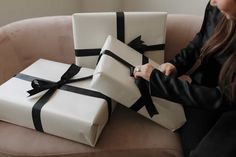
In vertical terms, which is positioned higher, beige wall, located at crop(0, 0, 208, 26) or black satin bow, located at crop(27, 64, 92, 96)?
beige wall, located at crop(0, 0, 208, 26)

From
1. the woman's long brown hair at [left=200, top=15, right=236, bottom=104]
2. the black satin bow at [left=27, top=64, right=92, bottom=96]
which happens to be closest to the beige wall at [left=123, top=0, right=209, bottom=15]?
the woman's long brown hair at [left=200, top=15, right=236, bottom=104]

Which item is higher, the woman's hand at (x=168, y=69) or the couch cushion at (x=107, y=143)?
the woman's hand at (x=168, y=69)

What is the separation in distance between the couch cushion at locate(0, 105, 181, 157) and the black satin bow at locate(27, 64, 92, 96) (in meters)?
0.13

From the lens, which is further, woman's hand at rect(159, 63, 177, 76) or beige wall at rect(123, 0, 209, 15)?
beige wall at rect(123, 0, 209, 15)

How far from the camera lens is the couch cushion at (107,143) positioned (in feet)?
2.97

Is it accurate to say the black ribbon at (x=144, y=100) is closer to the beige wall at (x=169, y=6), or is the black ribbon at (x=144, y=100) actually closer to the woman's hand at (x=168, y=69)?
the woman's hand at (x=168, y=69)

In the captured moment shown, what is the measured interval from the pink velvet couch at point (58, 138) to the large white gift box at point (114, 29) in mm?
98

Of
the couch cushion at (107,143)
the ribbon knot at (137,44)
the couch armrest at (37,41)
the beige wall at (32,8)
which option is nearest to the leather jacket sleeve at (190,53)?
the ribbon knot at (137,44)

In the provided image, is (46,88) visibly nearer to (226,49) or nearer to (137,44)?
(137,44)

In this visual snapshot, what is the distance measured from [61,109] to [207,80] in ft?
1.61

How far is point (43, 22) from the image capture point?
1.20 m

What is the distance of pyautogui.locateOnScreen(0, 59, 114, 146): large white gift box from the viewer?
888mm

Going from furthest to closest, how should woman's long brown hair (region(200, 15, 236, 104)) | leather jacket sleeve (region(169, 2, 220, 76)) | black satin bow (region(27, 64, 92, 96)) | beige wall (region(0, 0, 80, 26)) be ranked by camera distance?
beige wall (region(0, 0, 80, 26)) < leather jacket sleeve (region(169, 2, 220, 76)) < black satin bow (region(27, 64, 92, 96)) < woman's long brown hair (region(200, 15, 236, 104))

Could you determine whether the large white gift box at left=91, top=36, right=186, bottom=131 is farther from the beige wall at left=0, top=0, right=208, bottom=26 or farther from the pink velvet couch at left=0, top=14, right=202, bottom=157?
the beige wall at left=0, top=0, right=208, bottom=26
